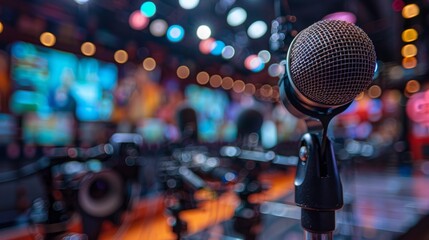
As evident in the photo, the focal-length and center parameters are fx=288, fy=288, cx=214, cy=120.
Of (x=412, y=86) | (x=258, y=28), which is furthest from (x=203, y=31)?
(x=412, y=86)

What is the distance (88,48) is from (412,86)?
8.36 m

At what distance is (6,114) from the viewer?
3135 mm

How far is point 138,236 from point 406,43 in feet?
20.2

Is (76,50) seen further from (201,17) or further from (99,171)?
(99,171)

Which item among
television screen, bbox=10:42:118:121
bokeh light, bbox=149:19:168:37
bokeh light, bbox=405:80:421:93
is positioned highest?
bokeh light, bbox=149:19:168:37

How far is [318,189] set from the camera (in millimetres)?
499

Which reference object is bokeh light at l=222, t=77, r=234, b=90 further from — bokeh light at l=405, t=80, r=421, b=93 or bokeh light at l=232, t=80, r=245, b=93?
bokeh light at l=405, t=80, r=421, b=93

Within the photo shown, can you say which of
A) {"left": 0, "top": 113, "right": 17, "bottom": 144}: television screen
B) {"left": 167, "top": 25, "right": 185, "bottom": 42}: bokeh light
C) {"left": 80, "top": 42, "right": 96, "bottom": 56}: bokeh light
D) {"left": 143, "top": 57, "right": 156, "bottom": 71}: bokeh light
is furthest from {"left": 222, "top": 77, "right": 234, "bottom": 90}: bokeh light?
{"left": 0, "top": 113, "right": 17, "bottom": 144}: television screen

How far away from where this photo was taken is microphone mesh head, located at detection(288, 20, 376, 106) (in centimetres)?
47

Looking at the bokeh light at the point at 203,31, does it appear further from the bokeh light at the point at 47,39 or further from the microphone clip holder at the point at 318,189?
the microphone clip holder at the point at 318,189

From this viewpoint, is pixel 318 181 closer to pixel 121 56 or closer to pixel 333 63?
pixel 333 63

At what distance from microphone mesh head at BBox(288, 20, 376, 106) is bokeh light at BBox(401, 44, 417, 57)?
6.62 meters

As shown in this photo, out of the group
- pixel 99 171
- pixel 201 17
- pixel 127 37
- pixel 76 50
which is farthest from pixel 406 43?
pixel 99 171

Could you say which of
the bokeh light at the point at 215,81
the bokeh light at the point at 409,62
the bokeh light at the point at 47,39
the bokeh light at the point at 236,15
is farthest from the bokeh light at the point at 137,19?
the bokeh light at the point at 409,62
